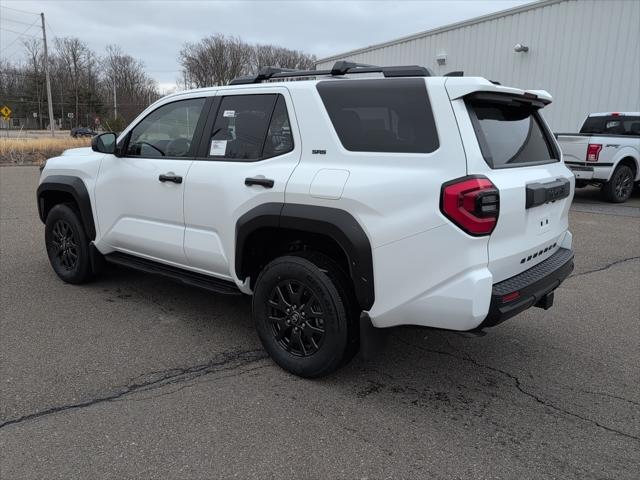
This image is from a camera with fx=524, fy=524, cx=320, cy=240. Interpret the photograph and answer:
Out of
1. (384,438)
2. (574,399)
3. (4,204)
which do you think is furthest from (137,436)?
(4,204)

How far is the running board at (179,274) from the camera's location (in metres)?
3.85

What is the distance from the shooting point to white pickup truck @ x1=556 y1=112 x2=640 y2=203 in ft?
35.8

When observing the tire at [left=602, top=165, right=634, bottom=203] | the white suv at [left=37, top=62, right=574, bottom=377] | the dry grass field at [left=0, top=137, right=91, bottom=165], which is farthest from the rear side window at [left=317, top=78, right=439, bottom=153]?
the dry grass field at [left=0, top=137, right=91, bottom=165]

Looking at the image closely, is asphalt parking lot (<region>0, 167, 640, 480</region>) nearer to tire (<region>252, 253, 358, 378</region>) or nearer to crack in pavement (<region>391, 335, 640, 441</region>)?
crack in pavement (<region>391, 335, 640, 441</region>)

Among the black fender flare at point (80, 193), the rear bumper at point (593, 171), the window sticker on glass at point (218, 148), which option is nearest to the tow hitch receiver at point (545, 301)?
the window sticker on glass at point (218, 148)

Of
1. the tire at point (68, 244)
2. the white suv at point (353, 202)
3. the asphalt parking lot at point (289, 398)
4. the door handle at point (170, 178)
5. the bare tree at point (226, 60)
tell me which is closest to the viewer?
the asphalt parking lot at point (289, 398)

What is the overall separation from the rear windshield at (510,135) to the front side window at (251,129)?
1.18 meters

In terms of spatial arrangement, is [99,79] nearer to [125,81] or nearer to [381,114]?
[125,81]

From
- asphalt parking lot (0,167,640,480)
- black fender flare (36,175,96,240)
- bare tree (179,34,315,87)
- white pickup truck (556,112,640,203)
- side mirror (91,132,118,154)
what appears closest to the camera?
asphalt parking lot (0,167,640,480)

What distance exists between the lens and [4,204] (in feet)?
34.5

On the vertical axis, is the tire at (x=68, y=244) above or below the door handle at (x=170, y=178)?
below

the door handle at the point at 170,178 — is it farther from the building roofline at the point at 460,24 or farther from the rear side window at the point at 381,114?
the building roofline at the point at 460,24

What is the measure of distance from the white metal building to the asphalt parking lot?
1167cm

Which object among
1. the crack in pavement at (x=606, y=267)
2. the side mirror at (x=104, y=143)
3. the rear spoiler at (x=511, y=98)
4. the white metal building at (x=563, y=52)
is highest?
the white metal building at (x=563, y=52)
